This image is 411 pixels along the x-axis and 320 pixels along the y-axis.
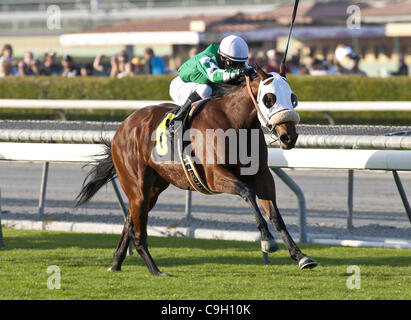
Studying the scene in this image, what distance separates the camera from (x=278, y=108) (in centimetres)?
567

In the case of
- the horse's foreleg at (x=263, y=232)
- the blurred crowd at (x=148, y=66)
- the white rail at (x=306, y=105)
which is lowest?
the blurred crowd at (x=148, y=66)

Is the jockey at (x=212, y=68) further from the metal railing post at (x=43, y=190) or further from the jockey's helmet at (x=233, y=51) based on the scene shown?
the metal railing post at (x=43, y=190)

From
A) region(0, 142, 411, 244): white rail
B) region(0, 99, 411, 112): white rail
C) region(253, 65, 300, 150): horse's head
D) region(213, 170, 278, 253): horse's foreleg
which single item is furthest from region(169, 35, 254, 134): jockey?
region(0, 99, 411, 112): white rail

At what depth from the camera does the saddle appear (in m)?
6.25

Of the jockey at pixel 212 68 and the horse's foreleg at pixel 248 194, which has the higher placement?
the jockey at pixel 212 68

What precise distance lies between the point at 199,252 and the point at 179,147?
1246mm

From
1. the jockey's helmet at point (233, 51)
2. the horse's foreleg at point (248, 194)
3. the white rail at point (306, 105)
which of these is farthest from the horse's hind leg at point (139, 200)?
the white rail at point (306, 105)

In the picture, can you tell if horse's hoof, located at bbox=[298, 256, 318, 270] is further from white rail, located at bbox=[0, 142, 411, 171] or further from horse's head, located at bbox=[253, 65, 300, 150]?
white rail, located at bbox=[0, 142, 411, 171]

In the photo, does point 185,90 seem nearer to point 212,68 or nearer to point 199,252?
point 212,68

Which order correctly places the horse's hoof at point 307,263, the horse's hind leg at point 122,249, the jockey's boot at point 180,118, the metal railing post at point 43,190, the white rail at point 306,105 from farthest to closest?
the white rail at point 306,105 → the metal railing post at point 43,190 → the horse's hind leg at point 122,249 → the jockey's boot at point 180,118 → the horse's hoof at point 307,263

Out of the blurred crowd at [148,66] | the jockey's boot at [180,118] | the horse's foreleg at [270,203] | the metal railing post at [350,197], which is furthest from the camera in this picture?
the blurred crowd at [148,66]

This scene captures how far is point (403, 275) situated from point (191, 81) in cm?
202

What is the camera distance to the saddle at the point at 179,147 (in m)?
6.25
